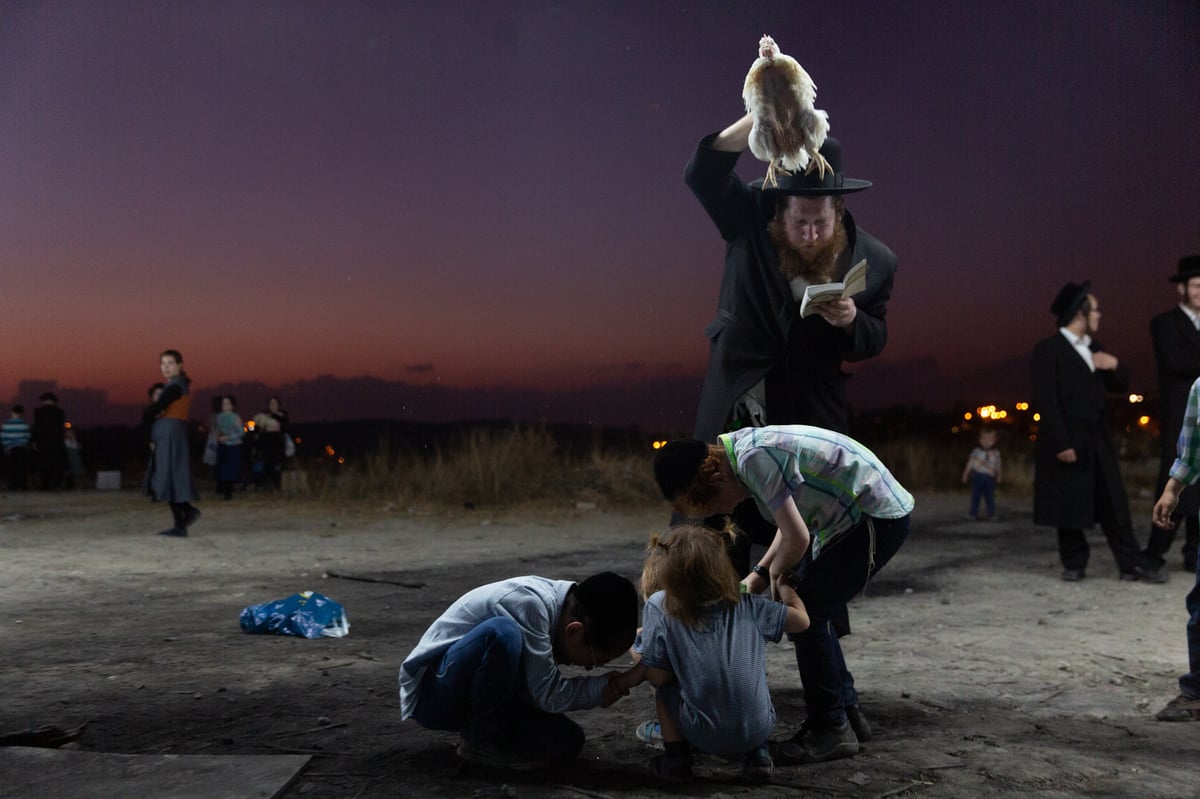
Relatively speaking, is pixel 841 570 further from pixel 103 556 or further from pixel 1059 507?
pixel 103 556

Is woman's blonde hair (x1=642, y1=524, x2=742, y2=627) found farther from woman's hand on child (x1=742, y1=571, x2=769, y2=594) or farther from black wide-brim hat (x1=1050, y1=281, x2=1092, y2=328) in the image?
black wide-brim hat (x1=1050, y1=281, x2=1092, y2=328)

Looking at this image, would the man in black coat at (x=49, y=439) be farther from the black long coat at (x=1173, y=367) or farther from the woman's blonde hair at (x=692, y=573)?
the woman's blonde hair at (x=692, y=573)

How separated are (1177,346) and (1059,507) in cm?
125

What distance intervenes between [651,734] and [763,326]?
151 cm

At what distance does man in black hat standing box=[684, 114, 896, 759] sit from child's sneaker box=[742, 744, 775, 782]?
112cm

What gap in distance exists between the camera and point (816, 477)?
10.5 ft

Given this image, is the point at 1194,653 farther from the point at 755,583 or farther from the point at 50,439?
the point at 50,439

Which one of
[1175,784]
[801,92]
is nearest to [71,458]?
[801,92]

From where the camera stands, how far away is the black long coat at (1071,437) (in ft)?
23.2

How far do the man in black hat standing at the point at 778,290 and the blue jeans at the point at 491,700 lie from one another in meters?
1.23

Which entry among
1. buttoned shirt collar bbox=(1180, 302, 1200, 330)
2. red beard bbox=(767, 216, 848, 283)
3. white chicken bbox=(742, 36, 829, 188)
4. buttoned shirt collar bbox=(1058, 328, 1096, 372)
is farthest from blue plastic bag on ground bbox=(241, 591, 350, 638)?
buttoned shirt collar bbox=(1180, 302, 1200, 330)

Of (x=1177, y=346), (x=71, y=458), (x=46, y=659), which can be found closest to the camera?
(x=46, y=659)

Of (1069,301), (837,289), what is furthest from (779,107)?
(1069,301)

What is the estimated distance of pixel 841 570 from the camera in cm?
328
